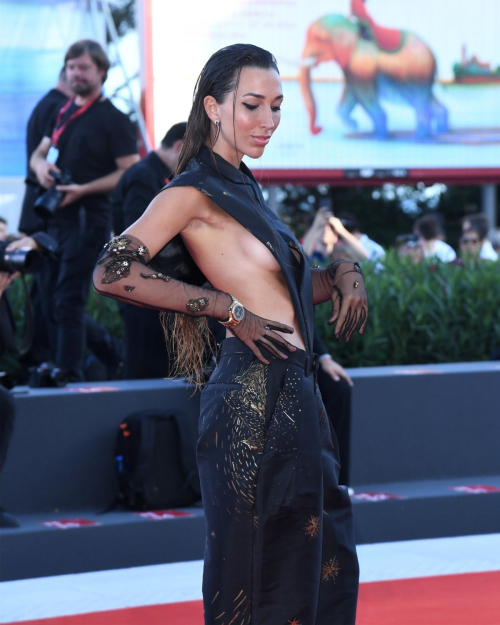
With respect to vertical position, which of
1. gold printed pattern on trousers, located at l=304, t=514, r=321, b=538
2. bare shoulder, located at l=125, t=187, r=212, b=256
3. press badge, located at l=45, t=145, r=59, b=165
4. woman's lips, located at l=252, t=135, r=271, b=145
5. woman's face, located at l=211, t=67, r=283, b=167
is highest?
woman's face, located at l=211, t=67, r=283, b=167

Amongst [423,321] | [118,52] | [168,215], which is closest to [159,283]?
[168,215]

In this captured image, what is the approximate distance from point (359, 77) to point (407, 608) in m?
10.9

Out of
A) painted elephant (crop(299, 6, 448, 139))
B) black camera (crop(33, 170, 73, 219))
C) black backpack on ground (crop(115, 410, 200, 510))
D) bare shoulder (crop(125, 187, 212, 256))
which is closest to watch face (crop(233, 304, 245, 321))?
bare shoulder (crop(125, 187, 212, 256))

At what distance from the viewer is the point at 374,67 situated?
43.9ft

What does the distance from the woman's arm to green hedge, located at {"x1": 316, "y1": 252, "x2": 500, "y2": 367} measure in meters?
3.42

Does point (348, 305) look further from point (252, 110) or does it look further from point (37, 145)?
point (37, 145)

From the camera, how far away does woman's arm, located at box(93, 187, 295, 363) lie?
7.04 feet

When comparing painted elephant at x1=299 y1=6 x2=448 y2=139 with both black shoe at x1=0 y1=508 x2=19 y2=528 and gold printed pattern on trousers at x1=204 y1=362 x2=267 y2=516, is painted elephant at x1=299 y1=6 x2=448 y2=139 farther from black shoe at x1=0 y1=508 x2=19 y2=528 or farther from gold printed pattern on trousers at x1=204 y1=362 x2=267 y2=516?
gold printed pattern on trousers at x1=204 y1=362 x2=267 y2=516

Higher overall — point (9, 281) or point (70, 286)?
point (9, 281)

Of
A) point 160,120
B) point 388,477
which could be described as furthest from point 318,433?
point 160,120

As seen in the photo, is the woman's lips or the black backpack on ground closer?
the woman's lips

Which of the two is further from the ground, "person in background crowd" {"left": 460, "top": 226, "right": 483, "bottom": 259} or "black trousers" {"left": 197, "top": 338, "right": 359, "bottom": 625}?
"black trousers" {"left": 197, "top": 338, "right": 359, "bottom": 625}

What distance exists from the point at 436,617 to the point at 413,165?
1095 centimetres

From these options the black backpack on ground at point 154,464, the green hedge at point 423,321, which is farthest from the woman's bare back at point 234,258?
the green hedge at point 423,321
